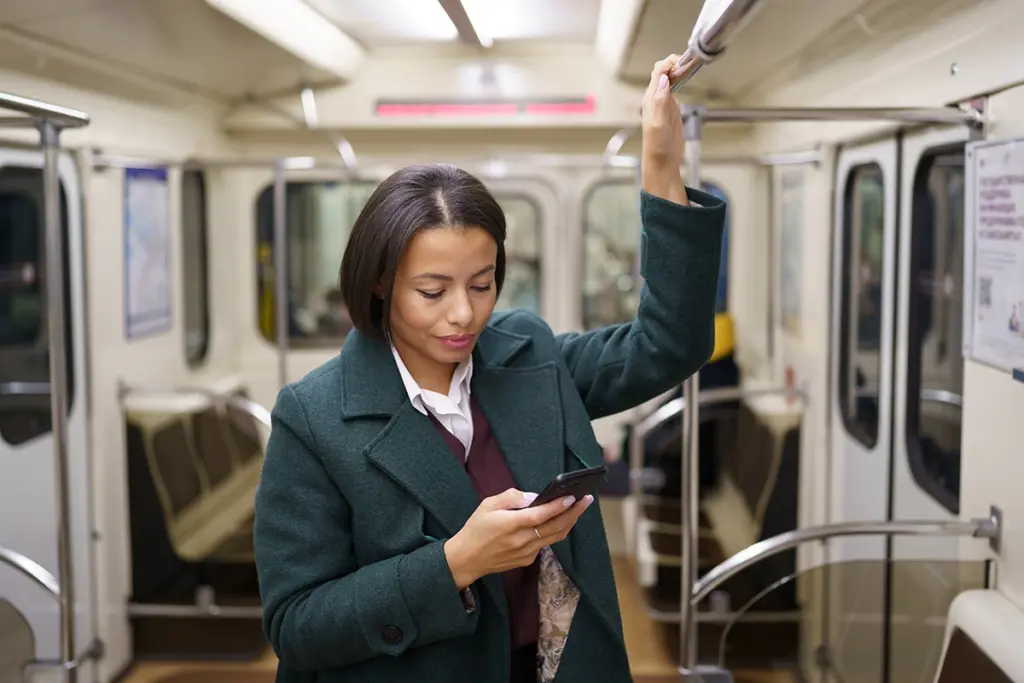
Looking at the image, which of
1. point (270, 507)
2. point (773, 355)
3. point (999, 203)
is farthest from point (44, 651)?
point (773, 355)

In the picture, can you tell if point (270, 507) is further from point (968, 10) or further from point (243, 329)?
point (243, 329)

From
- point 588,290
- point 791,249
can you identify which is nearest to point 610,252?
point 588,290

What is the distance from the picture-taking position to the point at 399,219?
53.5 inches

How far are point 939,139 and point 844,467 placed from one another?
4.23 feet

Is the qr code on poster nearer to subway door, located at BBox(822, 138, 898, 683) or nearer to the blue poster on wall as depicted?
Answer: subway door, located at BBox(822, 138, 898, 683)

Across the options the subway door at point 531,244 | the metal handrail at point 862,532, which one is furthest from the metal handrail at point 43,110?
the subway door at point 531,244

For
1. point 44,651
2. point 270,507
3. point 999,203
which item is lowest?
point 44,651

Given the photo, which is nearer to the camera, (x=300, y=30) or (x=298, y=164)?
(x=300, y=30)

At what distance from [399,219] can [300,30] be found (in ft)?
7.72

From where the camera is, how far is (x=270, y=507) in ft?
4.52

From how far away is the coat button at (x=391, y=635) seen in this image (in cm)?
135

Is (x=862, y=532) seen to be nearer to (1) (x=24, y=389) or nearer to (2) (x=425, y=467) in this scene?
(2) (x=425, y=467)

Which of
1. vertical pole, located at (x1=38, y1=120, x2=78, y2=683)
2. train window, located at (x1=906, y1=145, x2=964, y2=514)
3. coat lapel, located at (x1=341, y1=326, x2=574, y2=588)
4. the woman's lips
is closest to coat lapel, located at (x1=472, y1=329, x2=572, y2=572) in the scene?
coat lapel, located at (x1=341, y1=326, x2=574, y2=588)

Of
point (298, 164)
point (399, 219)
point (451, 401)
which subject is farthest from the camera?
point (298, 164)
